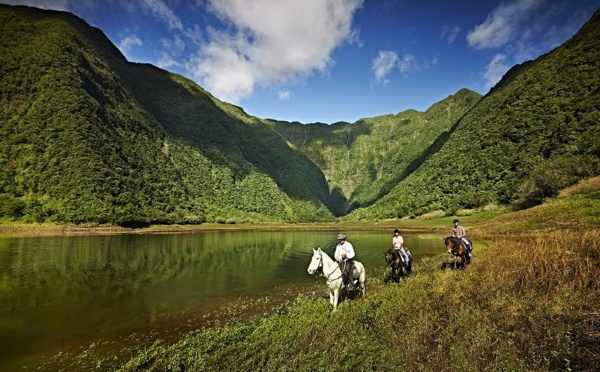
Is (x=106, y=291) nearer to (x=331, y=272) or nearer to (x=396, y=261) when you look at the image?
(x=331, y=272)

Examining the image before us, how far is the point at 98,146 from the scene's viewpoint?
112375mm

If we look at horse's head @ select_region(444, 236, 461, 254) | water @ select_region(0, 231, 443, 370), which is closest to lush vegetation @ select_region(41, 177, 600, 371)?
water @ select_region(0, 231, 443, 370)

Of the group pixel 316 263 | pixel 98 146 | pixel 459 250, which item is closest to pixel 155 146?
pixel 98 146

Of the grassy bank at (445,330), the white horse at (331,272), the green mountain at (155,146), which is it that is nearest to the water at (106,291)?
the grassy bank at (445,330)

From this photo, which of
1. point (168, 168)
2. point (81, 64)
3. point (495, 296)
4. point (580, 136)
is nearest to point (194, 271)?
point (495, 296)

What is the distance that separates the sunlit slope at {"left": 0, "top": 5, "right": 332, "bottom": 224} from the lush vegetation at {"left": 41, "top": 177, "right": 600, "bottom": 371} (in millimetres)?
94838

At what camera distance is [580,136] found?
3238 inches

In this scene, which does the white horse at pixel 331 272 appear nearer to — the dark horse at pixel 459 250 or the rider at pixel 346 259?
the rider at pixel 346 259

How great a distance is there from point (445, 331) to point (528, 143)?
122 meters

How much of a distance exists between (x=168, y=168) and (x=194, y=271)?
428 feet

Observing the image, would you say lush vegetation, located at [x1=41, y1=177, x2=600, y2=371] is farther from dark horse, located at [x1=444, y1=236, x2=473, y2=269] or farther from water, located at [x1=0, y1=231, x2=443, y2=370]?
dark horse, located at [x1=444, y1=236, x2=473, y2=269]

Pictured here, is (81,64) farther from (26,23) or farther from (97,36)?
(97,36)

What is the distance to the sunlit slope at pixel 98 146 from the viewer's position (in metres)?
93.8

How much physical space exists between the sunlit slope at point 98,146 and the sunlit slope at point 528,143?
3245 inches
